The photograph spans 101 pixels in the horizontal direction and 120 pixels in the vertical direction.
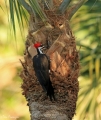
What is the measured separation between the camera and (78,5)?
5691 millimetres

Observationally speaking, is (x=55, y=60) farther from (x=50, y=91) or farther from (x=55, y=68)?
(x=50, y=91)

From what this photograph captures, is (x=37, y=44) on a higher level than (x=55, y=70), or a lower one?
higher

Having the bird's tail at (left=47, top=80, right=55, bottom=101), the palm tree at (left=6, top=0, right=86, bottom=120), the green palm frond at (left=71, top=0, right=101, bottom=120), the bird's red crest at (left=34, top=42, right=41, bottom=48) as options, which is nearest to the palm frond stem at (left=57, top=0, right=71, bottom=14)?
the palm tree at (left=6, top=0, right=86, bottom=120)

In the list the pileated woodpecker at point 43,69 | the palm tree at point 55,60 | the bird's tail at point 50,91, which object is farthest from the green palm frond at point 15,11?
the bird's tail at point 50,91

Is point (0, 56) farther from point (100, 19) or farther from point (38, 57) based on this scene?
point (38, 57)

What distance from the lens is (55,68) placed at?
5.55 m

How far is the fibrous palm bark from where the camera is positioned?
5.55 meters

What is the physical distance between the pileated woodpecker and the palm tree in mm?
69

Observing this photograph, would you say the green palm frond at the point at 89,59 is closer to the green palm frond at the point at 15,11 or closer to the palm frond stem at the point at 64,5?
the palm frond stem at the point at 64,5

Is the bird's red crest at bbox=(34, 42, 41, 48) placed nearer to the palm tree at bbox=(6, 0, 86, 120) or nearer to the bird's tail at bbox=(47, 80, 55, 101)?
the palm tree at bbox=(6, 0, 86, 120)

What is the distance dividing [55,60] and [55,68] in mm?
80

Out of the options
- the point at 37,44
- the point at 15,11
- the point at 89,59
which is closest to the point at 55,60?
the point at 37,44

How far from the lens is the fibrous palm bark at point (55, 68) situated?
18.2 feet

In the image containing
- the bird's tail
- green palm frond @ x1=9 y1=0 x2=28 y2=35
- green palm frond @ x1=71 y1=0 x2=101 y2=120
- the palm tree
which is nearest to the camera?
green palm frond @ x1=9 y1=0 x2=28 y2=35
